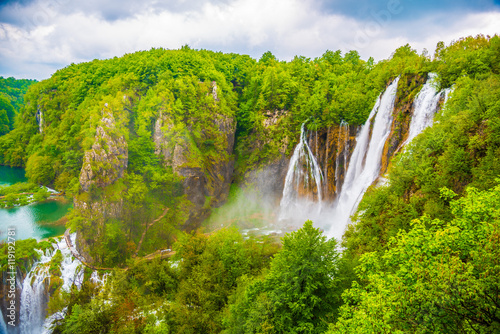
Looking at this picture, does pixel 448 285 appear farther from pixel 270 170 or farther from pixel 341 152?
pixel 270 170

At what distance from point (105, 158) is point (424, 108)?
27.9 m

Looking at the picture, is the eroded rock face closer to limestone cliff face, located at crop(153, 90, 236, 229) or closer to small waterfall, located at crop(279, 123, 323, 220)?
limestone cliff face, located at crop(153, 90, 236, 229)

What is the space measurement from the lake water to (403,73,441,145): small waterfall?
3280 cm

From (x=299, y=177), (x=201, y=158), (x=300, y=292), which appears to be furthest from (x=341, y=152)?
(x=300, y=292)

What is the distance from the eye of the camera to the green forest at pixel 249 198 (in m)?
6.71

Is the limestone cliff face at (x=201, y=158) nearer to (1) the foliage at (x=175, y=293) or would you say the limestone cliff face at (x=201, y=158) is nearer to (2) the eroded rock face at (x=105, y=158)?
(2) the eroded rock face at (x=105, y=158)

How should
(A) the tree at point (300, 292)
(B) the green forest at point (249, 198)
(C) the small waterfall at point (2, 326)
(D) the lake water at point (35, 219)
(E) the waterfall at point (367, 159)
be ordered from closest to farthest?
(B) the green forest at point (249, 198) → (A) the tree at point (300, 292) → (C) the small waterfall at point (2, 326) → (E) the waterfall at point (367, 159) → (D) the lake water at point (35, 219)

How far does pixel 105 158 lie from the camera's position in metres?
26.2

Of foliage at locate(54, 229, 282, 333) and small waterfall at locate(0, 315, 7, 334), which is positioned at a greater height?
foliage at locate(54, 229, 282, 333)

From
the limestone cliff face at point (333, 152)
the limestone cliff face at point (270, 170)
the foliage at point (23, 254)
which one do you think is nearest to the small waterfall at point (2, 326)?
the foliage at point (23, 254)

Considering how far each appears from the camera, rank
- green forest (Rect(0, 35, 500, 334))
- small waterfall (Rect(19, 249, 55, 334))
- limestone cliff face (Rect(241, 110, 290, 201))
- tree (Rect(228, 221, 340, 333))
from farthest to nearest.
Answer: limestone cliff face (Rect(241, 110, 290, 201)) → small waterfall (Rect(19, 249, 55, 334)) → tree (Rect(228, 221, 340, 333)) → green forest (Rect(0, 35, 500, 334))

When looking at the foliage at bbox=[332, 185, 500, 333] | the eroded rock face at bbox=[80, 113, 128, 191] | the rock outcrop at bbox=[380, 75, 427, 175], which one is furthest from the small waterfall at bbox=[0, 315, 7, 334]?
the rock outcrop at bbox=[380, 75, 427, 175]

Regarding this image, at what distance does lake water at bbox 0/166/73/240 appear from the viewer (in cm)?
2745

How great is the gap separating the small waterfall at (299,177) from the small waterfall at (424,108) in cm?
1374
